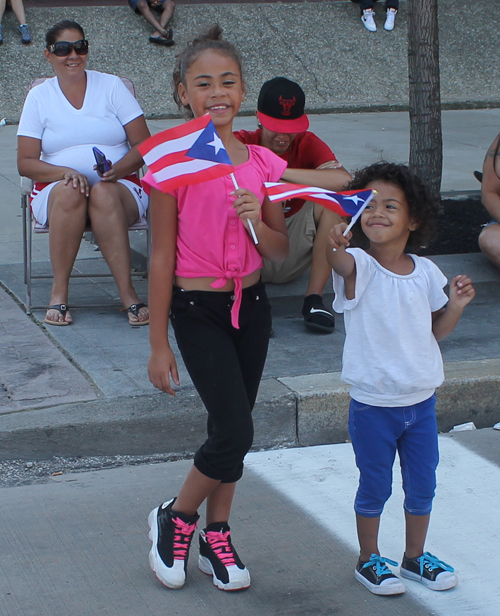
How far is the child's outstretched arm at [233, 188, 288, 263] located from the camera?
247 centimetres

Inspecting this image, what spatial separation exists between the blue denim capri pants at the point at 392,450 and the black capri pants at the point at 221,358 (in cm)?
37

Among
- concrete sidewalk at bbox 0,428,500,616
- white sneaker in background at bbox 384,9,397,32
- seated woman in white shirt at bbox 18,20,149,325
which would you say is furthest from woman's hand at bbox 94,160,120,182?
white sneaker in background at bbox 384,9,397,32

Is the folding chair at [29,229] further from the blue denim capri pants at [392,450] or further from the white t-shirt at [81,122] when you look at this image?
the blue denim capri pants at [392,450]

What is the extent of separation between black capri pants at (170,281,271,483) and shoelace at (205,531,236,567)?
0.72ft

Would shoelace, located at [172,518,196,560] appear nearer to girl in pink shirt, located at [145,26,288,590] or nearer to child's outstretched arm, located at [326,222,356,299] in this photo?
girl in pink shirt, located at [145,26,288,590]

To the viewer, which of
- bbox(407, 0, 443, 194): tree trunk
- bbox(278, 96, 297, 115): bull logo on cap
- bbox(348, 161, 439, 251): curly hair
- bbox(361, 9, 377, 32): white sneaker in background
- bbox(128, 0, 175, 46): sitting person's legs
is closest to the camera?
bbox(348, 161, 439, 251): curly hair

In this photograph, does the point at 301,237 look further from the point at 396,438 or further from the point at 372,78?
the point at 372,78

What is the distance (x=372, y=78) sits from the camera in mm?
15023

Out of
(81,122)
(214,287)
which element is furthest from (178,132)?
(81,122)

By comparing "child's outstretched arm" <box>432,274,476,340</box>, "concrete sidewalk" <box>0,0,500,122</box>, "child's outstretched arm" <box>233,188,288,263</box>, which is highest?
"concrete sidewalk" <box>0,0,500,122</box>

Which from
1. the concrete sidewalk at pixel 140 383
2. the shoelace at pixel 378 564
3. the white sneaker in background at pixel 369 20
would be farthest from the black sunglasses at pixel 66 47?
the white sneaker in background at pixel 369 20

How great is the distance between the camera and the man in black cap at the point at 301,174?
186 inches

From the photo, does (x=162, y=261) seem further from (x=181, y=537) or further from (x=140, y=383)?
(x=140, y=383)

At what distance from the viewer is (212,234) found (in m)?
2.63
